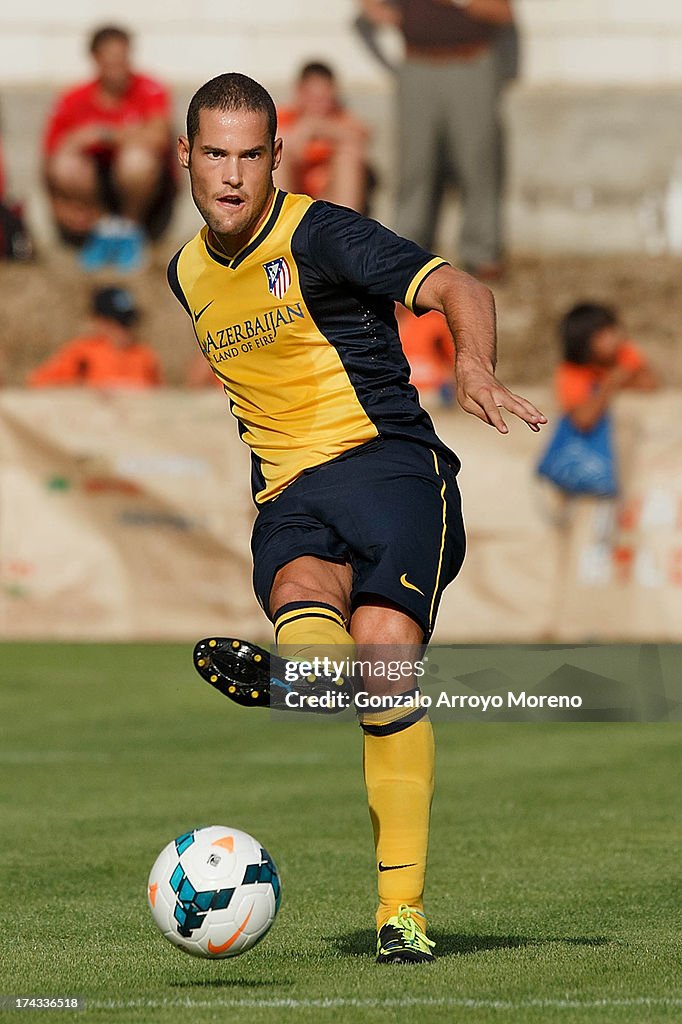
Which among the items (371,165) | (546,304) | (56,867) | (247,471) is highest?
(371,165)

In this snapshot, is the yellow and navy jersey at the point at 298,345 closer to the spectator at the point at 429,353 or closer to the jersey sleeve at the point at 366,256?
the jersey sleeve at the point at 366,256

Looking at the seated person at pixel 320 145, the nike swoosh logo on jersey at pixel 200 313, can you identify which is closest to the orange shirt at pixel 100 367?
the seated person at pixel 320 145

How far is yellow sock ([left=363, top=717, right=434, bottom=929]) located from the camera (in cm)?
512

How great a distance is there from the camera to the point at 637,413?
13.2 m

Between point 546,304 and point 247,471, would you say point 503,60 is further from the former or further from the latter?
point 247,471

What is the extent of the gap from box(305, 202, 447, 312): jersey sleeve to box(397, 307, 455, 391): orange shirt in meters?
8.94

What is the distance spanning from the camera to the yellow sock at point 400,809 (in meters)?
5.12

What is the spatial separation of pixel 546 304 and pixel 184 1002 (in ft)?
49.8

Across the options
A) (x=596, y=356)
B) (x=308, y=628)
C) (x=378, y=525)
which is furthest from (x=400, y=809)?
(x=596, y=356)

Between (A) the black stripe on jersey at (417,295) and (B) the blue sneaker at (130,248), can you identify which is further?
(B) the blue sneaker at (130,248)

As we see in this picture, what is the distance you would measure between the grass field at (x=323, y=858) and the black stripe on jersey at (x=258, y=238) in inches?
76.3

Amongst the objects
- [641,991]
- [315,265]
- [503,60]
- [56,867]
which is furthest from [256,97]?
[503,60]

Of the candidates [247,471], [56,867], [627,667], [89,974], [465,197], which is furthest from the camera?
[465,197]

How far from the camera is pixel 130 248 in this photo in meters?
19.1
